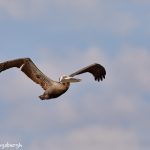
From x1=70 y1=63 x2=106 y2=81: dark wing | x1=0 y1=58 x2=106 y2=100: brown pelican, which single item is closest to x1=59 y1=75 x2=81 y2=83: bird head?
x1=0 y1=58 x2=106 y2=100: brown pelican

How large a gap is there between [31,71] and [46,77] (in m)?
0.98

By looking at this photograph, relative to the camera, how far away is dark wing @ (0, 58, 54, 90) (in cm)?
3378

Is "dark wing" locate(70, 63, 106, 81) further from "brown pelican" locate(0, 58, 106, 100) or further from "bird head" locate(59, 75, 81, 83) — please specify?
"bird head" locate(59, 75, 81, 83)

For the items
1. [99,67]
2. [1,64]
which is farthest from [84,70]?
[1,64]

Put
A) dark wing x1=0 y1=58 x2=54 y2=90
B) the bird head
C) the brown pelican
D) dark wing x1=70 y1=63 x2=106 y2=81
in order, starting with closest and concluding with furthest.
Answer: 1. the bird head
2. the brown pelican
3. dark wing x1=0 y1=58 x2=54 y2=90
4. dark wing x1=70 y1=63 x2=106 y2=81

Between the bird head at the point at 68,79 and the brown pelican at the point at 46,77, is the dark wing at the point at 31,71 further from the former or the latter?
the bird head at the point at 68,79

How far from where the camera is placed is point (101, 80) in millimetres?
36938

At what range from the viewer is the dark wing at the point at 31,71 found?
111 ft

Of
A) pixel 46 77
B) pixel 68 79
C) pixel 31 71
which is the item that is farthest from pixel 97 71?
pixel 68 79

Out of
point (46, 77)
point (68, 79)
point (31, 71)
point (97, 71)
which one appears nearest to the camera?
point (68, 79)

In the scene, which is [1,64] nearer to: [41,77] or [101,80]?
[41,77]

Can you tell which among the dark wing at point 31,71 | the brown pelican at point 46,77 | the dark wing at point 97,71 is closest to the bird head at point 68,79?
the brown pelican at point 46,77

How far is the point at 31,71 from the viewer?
113 feet

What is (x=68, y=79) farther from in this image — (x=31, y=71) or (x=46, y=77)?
(x=31, y=71)
